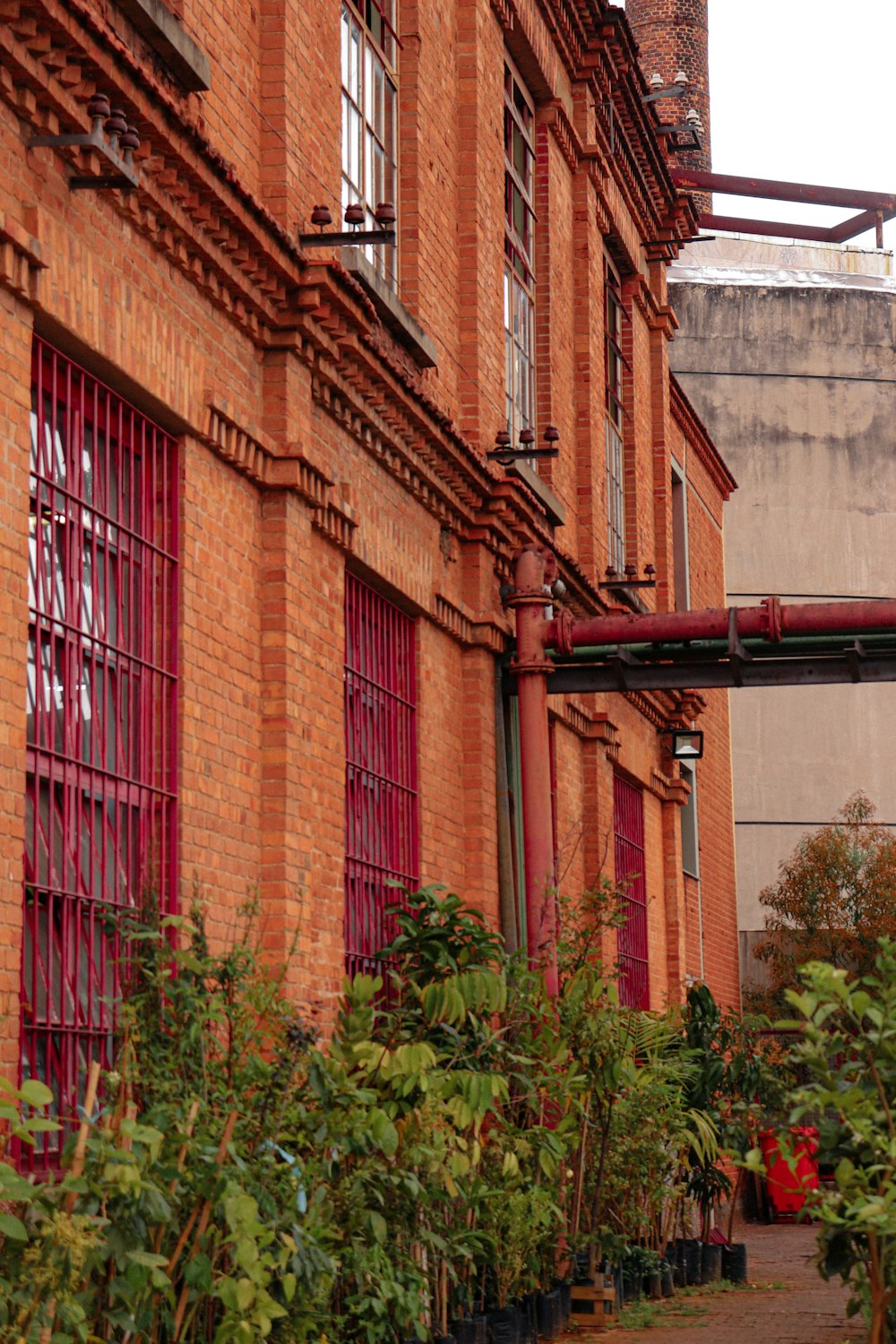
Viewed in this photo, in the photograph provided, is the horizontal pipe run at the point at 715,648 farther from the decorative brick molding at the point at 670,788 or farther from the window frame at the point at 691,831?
the window frame at the point at 691,831

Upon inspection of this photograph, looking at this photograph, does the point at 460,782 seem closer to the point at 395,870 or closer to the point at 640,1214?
the point at 395,870

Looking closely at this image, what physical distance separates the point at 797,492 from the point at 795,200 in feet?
32.5

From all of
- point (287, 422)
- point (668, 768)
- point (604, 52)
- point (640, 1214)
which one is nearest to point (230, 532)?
point (287, 422)

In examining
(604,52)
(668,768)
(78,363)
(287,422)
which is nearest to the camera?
(78,363)

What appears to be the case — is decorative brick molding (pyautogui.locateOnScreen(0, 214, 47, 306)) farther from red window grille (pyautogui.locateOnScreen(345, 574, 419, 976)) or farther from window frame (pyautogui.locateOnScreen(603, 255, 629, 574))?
window frame (pyautogui.locateOnScreen(603, 255, 629, 574))

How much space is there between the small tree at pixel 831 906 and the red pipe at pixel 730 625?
13.7 metres

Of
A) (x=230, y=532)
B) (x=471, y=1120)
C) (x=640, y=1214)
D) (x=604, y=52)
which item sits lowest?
(x=640, y=1214)

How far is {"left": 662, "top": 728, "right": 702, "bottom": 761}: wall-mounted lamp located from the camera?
65.9ft

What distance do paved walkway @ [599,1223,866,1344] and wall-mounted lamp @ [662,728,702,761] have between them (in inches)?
213

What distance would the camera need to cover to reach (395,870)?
11.1 metres

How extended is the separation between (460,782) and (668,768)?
331 inches

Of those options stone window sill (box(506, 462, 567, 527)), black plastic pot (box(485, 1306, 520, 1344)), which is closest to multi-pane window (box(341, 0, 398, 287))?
stone window sill (box(506, 462, 567, 527))

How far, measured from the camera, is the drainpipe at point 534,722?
40.9ft

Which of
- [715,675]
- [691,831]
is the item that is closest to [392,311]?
[715,675]
